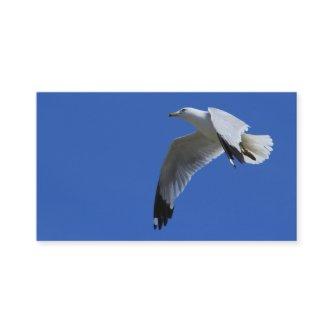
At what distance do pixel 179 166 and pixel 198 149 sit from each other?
0.13m

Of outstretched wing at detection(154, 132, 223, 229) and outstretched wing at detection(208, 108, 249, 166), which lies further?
outstretched wing at detection(154, 132, 223, 229)

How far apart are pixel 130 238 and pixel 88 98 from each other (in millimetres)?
659

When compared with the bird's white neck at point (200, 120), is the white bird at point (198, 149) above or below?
below

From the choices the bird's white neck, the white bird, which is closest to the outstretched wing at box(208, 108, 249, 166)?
the white bird

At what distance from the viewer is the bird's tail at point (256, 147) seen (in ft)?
12.9

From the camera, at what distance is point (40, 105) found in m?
3.78

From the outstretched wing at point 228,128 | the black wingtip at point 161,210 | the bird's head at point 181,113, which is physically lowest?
the black wingtip at point 161,210

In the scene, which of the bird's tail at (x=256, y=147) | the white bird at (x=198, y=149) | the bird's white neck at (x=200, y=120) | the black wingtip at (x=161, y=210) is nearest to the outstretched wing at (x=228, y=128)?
the white bird at (x=198, y=149)

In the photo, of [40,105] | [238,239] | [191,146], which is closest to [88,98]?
[40,105]

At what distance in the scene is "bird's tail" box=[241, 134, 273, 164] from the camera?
12.9ft

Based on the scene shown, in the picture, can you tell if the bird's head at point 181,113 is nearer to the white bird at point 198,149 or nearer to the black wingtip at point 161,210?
the white bird at point 198,149

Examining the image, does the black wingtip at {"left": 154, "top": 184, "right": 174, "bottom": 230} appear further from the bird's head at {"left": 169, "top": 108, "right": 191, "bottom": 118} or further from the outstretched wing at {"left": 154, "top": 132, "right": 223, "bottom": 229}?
the bird's head at {"left": 169, "top": 108, "right": 191, "bottom": 118}

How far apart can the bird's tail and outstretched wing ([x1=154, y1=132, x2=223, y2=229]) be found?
0.53ft

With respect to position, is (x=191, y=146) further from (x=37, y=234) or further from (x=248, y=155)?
(x=37, y=234)
